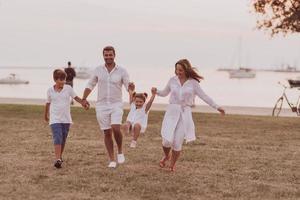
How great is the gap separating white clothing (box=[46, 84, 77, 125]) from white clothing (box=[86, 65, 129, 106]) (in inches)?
27.4

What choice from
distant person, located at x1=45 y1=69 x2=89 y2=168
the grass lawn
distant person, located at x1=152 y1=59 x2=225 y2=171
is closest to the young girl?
the grass lawn

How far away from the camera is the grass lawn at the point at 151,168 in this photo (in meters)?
9.10

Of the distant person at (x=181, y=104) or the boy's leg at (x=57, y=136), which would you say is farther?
the boy's leg at (x=57, y=136)

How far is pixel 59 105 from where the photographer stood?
432 inches

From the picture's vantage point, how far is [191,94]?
1052 centimetres

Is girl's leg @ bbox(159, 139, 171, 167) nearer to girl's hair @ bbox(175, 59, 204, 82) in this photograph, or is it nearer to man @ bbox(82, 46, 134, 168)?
man @ bbox(82, 46, 134, 168)

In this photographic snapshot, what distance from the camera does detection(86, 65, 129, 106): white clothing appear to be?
10.7m

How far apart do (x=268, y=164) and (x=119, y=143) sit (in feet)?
9.55

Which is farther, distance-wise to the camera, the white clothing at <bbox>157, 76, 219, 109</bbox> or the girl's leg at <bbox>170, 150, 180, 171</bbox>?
the girl's leg at <bbox>170, 150, 180, 171</bbox>

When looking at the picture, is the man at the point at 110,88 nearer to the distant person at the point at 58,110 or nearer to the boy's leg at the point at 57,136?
the distant person at the point at 58,110

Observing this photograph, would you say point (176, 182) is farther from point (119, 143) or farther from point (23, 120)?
point (23, 120)

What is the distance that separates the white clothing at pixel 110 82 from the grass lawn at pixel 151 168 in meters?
1.24

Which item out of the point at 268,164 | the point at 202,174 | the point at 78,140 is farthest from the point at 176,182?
the point at 78,140

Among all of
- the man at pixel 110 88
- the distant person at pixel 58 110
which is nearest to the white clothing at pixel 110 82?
the man at pixel 110 88
